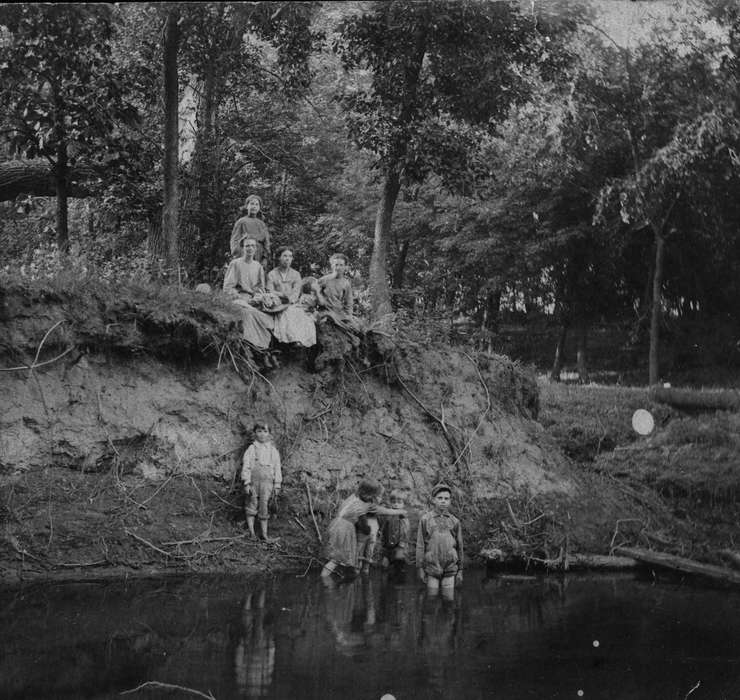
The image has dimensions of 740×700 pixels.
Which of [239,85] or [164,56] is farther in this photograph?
[239,85]

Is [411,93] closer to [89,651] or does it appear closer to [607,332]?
[607,332]

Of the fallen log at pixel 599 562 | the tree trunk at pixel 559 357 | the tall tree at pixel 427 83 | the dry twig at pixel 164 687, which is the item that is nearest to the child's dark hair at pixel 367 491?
the fallen log at pixel 599 562

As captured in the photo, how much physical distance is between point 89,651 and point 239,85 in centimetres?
1351

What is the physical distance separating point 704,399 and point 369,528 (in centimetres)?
921

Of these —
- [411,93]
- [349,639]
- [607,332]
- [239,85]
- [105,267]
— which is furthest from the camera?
[607,332]

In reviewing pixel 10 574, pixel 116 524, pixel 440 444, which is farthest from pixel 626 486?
pixel 10 574

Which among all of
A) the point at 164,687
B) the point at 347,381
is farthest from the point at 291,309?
the point at 164,687

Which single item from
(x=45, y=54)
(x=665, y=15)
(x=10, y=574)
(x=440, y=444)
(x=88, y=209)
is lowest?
(x=10, y=574)

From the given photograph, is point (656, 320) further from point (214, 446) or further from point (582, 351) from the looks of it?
point (214, 446)

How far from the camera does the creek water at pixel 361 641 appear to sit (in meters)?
6.55

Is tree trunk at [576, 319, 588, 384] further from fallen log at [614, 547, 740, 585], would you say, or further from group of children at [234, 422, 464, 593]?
group of children at [234, 422, 464, 593]

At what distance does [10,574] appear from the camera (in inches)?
407

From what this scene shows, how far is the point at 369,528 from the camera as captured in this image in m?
11.3

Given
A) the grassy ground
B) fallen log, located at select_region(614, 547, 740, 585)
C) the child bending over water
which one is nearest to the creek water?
the child bending over water
